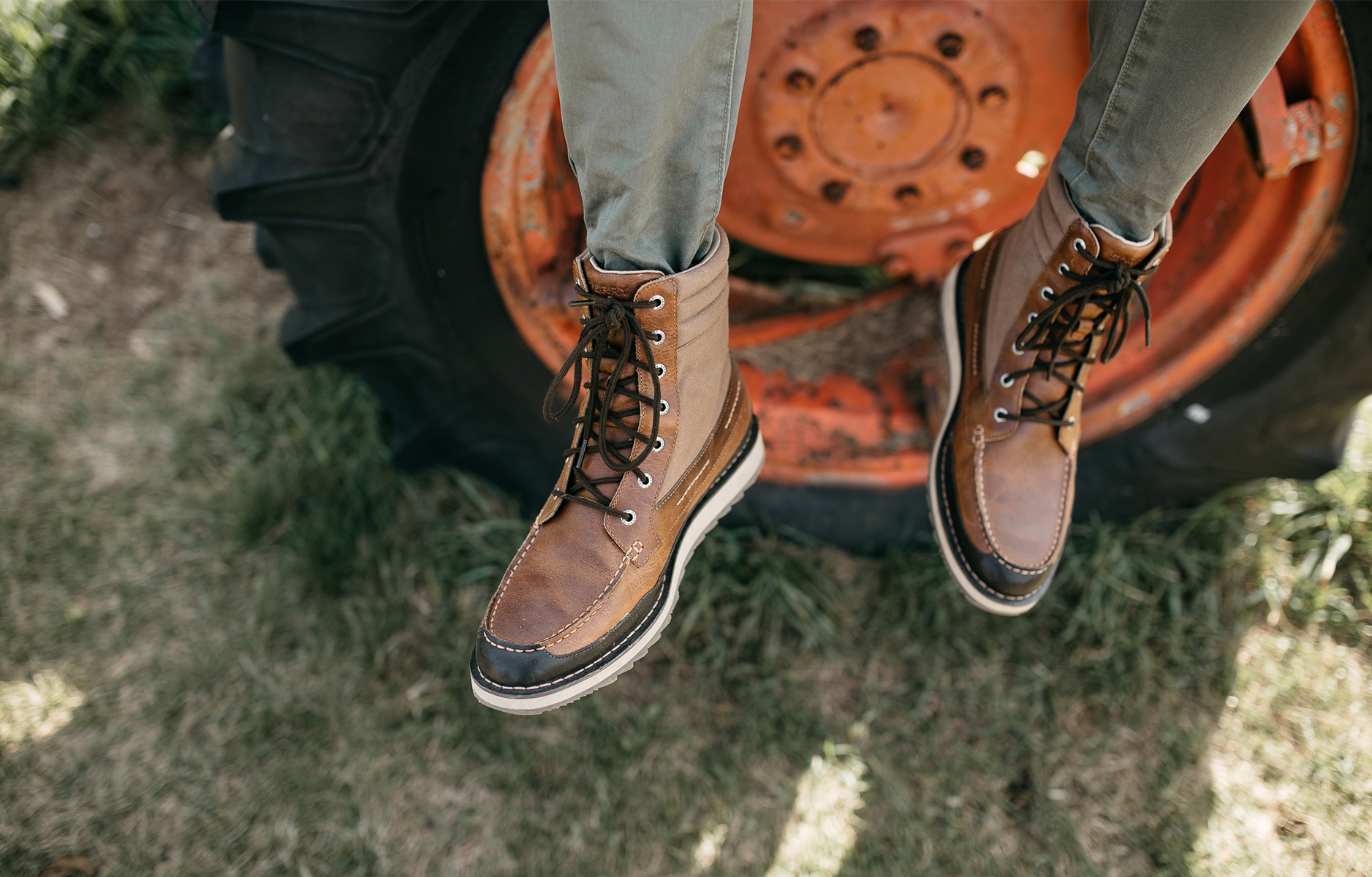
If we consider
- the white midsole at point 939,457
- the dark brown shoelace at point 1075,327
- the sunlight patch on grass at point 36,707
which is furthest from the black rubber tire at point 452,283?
the sunlight patch on grass at point 36,707

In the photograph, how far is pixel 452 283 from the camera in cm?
138

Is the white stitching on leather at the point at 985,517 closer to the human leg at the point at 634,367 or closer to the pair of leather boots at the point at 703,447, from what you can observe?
the pair of leather boots at the point at 703,447

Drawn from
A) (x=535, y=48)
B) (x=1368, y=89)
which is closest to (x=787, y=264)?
(x=535, y=48)

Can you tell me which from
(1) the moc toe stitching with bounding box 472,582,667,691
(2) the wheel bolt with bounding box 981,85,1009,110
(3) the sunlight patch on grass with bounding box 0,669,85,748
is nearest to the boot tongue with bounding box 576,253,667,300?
(1) the moc toe stitching with bounding box 472,582,667,691

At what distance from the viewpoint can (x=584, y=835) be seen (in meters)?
1.39

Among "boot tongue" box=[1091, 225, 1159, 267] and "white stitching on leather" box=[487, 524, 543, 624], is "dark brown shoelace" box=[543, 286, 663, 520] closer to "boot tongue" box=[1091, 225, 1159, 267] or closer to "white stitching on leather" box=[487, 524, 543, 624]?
"white stitching on leather" box=[487, 524, 543, 624]

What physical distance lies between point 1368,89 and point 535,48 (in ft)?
4.07

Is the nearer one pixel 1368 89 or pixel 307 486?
pixel 1368 89

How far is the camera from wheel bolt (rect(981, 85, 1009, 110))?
1.33m

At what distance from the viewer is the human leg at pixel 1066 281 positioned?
991 millimetres

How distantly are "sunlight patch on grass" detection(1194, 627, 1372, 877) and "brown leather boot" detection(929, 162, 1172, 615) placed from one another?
0.56 metres

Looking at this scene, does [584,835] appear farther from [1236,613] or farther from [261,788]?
[1236,613]

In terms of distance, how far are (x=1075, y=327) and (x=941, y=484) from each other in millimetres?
321

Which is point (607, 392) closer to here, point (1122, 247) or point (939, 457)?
point (939, 457)
